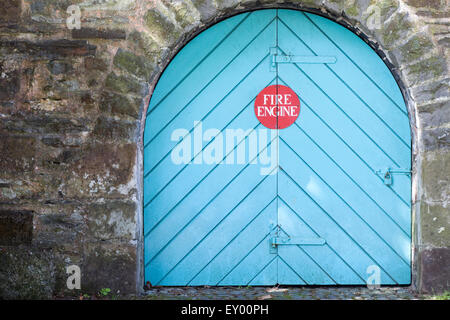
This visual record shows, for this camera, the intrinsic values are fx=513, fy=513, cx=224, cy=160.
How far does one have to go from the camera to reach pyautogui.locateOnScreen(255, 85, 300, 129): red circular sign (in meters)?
3.69

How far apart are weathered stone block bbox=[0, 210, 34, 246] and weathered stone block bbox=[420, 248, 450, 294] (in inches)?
106

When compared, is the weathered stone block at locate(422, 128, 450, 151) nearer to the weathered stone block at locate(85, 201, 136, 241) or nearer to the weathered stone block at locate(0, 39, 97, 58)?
the weathered stone block at locate(85, 201, 136, 241)

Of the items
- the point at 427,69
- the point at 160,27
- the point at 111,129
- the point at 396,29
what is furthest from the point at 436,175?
the point at 111,129

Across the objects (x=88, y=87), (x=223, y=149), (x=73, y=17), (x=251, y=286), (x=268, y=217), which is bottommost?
(x=251, y=286)

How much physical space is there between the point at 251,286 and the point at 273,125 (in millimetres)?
1180

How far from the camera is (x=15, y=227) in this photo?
345cm

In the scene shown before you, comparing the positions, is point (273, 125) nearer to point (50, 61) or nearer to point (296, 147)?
point (296, 147)

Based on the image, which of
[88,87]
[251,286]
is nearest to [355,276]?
[251,286]

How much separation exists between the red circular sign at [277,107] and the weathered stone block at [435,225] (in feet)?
3.64

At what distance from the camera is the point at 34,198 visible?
3.45 meters

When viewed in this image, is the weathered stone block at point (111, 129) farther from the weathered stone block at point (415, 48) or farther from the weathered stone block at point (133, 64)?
the weathered stone block at point (415, 48)

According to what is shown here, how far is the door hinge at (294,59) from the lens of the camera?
3.67 metres
